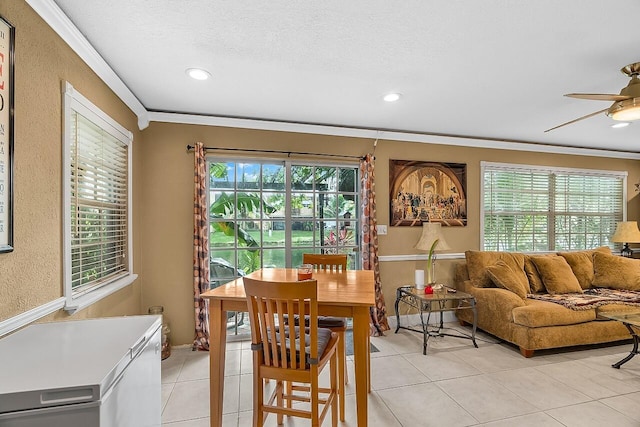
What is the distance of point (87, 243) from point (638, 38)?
12.4 ft

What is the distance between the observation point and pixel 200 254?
3.21 meters

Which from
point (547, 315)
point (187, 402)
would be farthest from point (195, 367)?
point (547, 315)

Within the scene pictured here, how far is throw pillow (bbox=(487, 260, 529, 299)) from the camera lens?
352cm

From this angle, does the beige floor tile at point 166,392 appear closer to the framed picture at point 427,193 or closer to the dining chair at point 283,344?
the dining chair at point 283,344

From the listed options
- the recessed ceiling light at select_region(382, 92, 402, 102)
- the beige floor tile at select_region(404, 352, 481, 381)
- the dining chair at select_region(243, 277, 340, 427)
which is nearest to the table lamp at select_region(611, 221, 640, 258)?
the beige floor tile at select_region(404, 352, 481, 381)

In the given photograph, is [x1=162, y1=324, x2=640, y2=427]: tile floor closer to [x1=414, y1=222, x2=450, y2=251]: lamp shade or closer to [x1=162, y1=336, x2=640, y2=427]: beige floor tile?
[x1=162, y1=336, x2=640, y2=427]: beige floor tile

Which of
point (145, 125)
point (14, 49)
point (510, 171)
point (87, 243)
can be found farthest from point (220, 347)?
point (510, 171)

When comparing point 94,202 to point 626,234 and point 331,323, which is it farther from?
point 626,234

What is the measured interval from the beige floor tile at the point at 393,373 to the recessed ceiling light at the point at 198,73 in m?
2.79

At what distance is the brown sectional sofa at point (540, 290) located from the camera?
3121 mm

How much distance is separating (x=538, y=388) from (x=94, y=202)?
3.69 metres

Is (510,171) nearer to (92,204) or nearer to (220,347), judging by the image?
(220,347)

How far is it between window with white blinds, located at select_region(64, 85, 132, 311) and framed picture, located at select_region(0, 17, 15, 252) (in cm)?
44

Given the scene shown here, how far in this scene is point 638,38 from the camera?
1.91 metres
